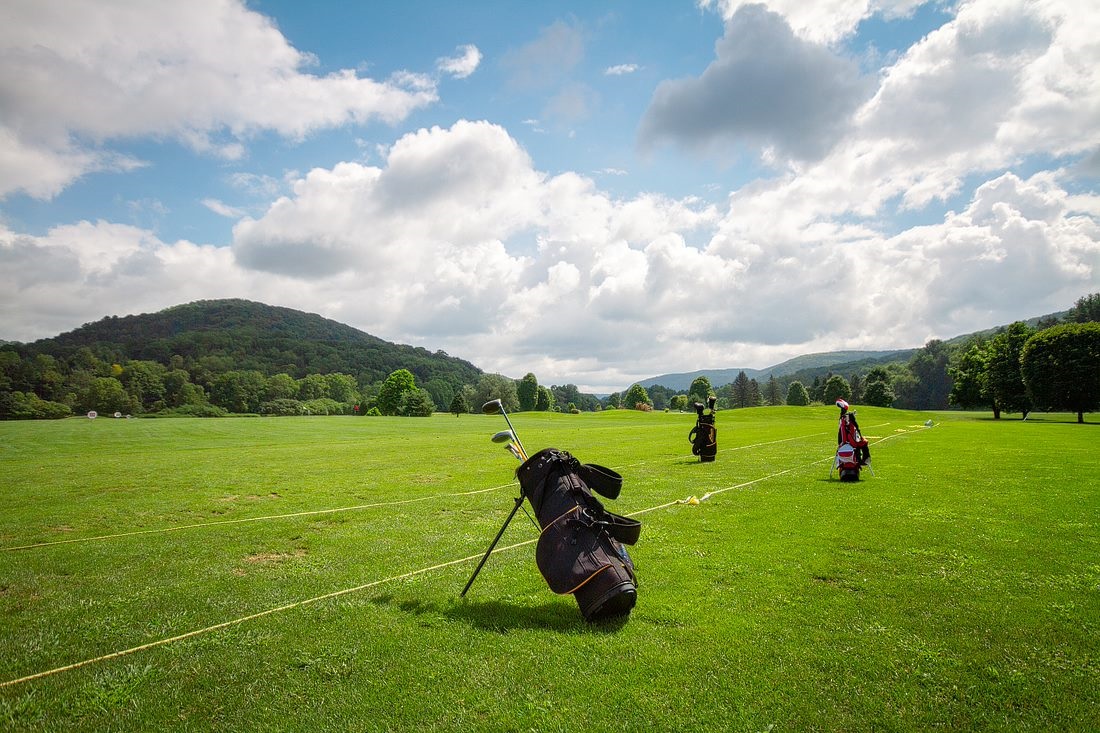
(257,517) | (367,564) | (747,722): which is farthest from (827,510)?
(257,517)

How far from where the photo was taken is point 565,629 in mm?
5203

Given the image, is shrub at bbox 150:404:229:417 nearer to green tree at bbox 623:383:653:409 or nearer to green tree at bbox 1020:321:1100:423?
green tree at bbox 623:383:653:409

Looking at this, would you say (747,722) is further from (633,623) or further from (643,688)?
(633,623)

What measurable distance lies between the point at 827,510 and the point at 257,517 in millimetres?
12239

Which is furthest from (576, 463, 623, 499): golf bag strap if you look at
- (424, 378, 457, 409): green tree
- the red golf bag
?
(424, 378, 457, 409): green tree

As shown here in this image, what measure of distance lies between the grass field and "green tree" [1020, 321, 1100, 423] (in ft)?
→ 197

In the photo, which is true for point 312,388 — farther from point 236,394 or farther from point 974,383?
point 974,383

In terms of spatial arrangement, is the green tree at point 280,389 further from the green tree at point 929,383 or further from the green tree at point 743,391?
the green tree at point 929,383

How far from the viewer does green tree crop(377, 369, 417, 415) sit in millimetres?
103869

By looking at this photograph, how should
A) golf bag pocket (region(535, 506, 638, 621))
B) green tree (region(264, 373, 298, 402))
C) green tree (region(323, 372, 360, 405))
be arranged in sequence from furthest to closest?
green tree (region(323, 372, 360, 405)), green tree (region(264, 373, 298, 402)), golf bag pocket (region(535, 506, 638, 621))

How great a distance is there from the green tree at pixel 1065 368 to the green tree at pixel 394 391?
313 feet

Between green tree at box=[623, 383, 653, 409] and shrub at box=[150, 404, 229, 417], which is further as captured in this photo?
green tree at box=[623, 383, 653, 409]

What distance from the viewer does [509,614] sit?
5656mm

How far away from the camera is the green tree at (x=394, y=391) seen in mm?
103869
